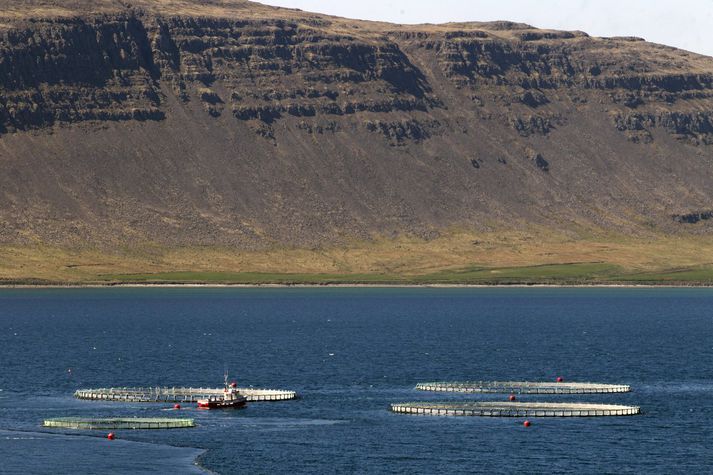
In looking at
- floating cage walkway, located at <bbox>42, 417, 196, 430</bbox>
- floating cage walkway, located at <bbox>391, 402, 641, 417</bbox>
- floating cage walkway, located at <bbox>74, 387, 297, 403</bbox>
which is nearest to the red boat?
floating cage walkway, located at <bbox>74, 387, 297, 403</bbox>

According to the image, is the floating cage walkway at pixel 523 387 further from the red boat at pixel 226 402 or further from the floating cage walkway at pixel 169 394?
the red boat at pixel 226 402

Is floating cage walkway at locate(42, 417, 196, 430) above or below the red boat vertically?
below

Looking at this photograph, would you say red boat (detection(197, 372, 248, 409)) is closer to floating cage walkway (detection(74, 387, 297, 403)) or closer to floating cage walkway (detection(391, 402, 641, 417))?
floating cage walkway (detection(74, 387, 297, 403))

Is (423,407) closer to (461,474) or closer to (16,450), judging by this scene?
(461,474)

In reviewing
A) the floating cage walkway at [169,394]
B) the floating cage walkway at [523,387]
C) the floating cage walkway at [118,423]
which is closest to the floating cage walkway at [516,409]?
the floating cage walkway at [523,387]

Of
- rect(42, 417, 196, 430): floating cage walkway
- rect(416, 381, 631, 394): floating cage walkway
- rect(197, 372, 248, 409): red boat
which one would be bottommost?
rect(42, 417, 196, 430): floating cage walkway

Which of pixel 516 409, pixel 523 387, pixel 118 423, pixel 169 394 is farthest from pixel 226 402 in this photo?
pixel 523 387

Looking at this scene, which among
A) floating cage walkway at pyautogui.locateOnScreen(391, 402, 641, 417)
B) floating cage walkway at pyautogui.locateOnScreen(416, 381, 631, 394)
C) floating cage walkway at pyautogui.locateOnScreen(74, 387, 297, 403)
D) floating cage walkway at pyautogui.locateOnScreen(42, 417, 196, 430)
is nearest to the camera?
floating cage walkway at pyautogui.locateOnScreen(42, 417, 196, 430)
